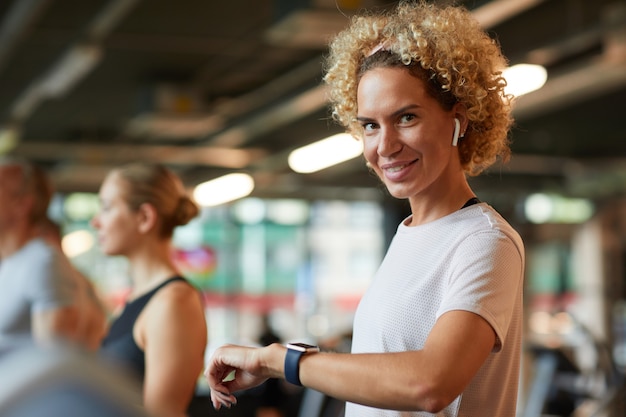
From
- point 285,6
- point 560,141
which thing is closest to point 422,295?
point 285,6

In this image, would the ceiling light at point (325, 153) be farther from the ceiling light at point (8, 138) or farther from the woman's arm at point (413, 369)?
the woman's arm at point (413, 369)

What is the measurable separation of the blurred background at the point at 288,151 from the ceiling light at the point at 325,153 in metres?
0.06

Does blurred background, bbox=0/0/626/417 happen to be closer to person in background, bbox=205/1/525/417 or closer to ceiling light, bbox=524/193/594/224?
ceiling light, bbox=524/193/594/224

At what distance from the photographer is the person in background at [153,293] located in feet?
7.35

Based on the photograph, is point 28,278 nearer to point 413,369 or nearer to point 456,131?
point 456,131

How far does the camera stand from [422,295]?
145 cm

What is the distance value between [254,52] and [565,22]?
8.63 ft

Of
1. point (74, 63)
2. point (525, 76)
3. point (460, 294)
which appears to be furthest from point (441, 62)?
point (74, 63)

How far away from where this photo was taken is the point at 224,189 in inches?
448

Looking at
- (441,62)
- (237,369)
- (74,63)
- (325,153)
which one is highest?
(74,63)

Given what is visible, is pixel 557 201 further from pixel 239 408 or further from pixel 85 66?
pixel 85 66

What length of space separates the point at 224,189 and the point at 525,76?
6.71 meters

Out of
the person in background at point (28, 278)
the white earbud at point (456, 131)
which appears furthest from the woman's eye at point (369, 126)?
the person in background at point (28, 278)

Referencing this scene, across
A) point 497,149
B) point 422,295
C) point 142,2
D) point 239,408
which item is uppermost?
point 142,2
